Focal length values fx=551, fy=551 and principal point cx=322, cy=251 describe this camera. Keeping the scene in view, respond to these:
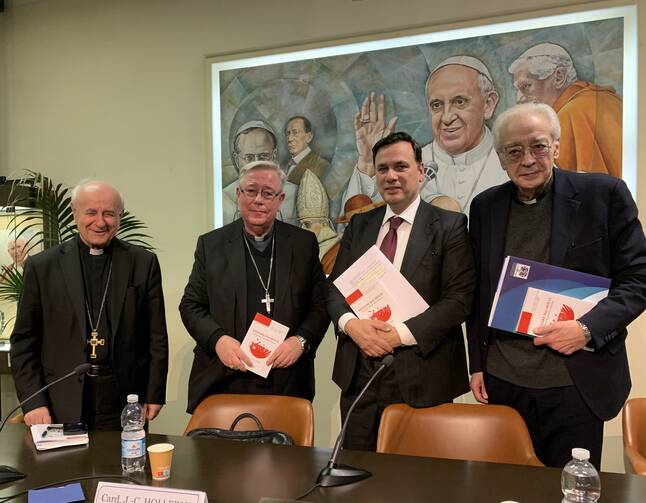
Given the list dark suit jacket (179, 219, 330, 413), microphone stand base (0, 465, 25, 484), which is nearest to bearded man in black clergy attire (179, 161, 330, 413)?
dark suit jacket (179, 219, 330, 413)

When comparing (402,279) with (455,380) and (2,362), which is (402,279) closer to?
(455,380)

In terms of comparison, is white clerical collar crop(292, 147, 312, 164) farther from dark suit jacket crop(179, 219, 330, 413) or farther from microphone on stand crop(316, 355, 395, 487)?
microphone on stand crop(316, 355, 395, 487)

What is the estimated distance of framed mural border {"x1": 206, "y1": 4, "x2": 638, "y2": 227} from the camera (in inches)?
118

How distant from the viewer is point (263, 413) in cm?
219

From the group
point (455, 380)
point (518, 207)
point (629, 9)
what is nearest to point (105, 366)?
point (455, 380)

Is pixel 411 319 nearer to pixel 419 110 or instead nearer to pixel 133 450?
pixel 133 450

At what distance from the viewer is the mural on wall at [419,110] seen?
304cm

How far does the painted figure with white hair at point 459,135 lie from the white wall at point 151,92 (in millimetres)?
470

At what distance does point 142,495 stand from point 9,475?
0.52 metres

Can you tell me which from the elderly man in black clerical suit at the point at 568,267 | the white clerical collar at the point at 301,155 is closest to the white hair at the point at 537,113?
the elderly man in black clerical suit at the point at 568,267

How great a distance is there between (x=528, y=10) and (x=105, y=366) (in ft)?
9.64

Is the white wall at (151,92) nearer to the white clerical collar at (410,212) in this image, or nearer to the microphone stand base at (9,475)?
the white clerical collar at (410,212)

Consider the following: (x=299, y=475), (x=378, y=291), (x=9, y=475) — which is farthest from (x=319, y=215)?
(x=9, y=475)

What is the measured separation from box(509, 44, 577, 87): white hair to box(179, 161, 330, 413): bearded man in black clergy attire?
1.66 m
